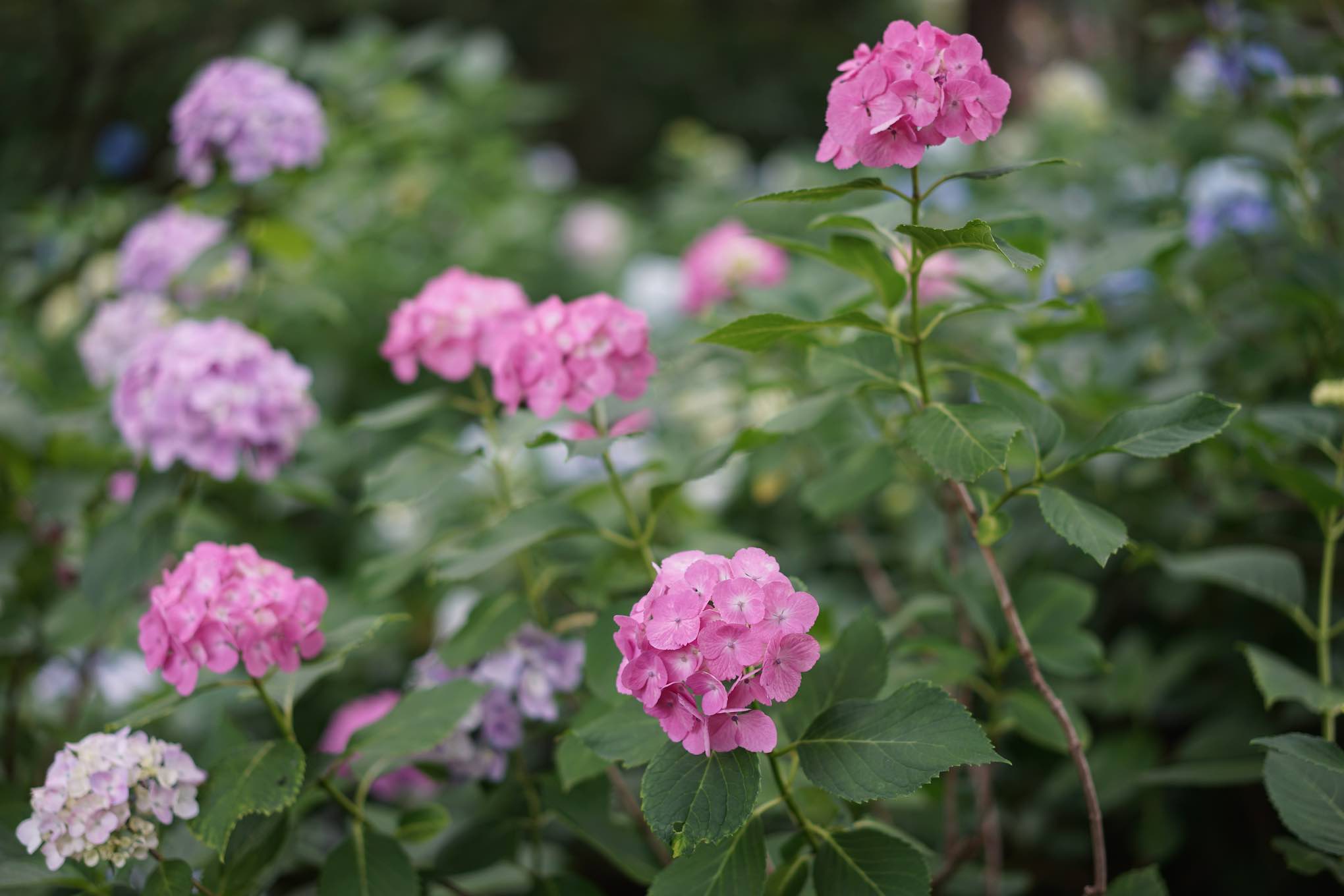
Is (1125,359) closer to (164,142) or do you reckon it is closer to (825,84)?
(164,142)

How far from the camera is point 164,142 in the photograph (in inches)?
151

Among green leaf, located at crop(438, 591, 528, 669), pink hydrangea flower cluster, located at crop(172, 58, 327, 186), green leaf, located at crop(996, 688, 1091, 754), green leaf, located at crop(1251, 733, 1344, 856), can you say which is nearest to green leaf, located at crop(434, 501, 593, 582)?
green leaf, located at crop(438, 591, 528, 669)

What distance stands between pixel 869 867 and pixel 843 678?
6.0 inches

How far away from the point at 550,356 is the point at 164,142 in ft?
11.5

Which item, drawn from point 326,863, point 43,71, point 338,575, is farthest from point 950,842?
point 43,71

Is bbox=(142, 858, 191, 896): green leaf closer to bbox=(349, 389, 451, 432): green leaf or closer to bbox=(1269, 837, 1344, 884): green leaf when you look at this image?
bbox=(349, 389, 451, 432): green leaf

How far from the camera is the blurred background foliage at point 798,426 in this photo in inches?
48.9

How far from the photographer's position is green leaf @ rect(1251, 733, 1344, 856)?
82 cm

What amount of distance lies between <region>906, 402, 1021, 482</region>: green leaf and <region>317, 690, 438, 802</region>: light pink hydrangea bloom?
73 cm

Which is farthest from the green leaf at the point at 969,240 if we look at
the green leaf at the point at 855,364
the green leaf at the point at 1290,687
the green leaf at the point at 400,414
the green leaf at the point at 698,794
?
the green leaf at the point at 400,414

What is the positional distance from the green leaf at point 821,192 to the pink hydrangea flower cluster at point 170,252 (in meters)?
1.15

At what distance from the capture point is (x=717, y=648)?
2.23ft

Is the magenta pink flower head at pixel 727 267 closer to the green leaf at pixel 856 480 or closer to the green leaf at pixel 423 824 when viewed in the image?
the green leaf at pixel 856 480

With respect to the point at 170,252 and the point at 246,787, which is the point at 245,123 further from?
the point at 246,787
